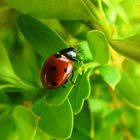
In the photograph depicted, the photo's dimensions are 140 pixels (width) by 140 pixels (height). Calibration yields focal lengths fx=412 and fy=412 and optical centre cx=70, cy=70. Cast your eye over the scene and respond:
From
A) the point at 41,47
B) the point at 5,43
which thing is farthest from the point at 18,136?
the point at 5,43

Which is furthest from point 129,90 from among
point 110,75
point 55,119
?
point 55,119

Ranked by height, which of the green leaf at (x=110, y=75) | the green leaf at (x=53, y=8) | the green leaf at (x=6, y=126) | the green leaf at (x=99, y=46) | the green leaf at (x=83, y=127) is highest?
the green leaf at (x=53, y=8)

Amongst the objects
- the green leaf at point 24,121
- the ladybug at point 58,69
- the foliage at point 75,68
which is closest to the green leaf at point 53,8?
the foliage at point 75,68

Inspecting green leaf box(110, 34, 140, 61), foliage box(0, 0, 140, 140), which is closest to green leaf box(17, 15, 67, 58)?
foliage box(0, 0, 140, 140)

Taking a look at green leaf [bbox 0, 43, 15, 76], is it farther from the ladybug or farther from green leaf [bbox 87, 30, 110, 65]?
green leaf [bbox 87, 30, 110, 65]

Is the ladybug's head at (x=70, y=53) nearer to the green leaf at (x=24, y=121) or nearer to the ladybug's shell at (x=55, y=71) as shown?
the ladybug's shell at (x=55, y=71)

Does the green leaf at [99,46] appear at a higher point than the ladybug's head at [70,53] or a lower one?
higher
